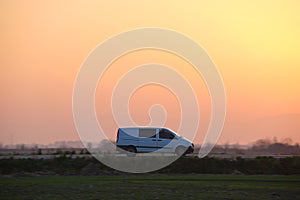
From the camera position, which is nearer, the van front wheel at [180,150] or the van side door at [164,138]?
the van front wheel at [180,150]

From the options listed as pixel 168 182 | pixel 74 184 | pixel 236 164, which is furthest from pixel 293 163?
pixel 74 184

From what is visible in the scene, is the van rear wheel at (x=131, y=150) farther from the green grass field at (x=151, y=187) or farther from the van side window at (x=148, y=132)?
the green grass field at (x=151, y=187)

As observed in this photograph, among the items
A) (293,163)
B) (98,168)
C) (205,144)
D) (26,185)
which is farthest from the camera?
(205,144)

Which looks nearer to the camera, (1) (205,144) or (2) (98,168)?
(2) (98,168)

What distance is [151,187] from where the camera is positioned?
27734 millimetres

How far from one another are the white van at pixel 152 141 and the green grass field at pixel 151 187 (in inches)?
379

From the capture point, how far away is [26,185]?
28.4 meters

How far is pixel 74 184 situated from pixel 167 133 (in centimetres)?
1512

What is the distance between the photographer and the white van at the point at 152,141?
42844 mm

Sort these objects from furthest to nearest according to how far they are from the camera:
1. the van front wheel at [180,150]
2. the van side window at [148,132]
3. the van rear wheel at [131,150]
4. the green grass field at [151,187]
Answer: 1. the van side window at [148,132]
2. the van rear wheel at [131,150]
3. the van front wheel at [180,150]
4. the green grass field at [151,187]

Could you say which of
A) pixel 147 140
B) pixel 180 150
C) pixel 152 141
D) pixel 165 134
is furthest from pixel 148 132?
pixel 180 150

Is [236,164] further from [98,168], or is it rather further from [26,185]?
[26,185]

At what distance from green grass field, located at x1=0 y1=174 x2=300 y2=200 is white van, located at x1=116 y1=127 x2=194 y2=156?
379 inches

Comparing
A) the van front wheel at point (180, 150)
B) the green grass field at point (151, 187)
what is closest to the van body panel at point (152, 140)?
the van front wheel at point (180, 150)
